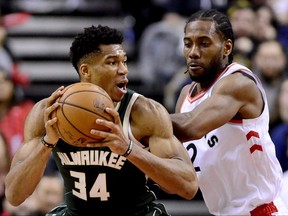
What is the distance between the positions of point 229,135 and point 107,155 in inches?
40.2

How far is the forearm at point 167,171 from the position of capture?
17.6ft

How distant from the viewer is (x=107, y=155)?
584 centimetres

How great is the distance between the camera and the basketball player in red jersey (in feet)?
20.5

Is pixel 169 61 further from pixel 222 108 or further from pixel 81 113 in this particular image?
pixel 81 113

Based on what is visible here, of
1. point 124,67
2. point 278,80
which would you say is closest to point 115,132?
point 124,67

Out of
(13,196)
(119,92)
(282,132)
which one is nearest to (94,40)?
(119,92)

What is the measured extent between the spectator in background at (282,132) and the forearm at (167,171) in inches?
131

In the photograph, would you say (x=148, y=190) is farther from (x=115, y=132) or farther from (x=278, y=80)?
(x=278, y=80)

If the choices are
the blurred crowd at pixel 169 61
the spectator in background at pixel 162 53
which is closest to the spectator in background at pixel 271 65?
the blurred crowd at pixel 169 61

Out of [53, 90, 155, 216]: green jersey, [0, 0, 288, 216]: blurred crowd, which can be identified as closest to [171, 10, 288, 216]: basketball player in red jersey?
[53, 90, 155, 216]: green jersey

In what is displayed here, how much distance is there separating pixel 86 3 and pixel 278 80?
4153 millimetres

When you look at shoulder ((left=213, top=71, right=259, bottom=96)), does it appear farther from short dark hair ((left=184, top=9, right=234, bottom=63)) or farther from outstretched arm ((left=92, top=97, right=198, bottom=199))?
outstretched arm ((left=92, top=97, right=198, bottom=199))

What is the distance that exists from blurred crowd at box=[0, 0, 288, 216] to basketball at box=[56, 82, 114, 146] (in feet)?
11.1

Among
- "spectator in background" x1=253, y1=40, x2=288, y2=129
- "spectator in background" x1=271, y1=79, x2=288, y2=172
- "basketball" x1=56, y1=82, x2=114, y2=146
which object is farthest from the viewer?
"spectator in background" x1=253, y1=40, x2=288, y2=129
